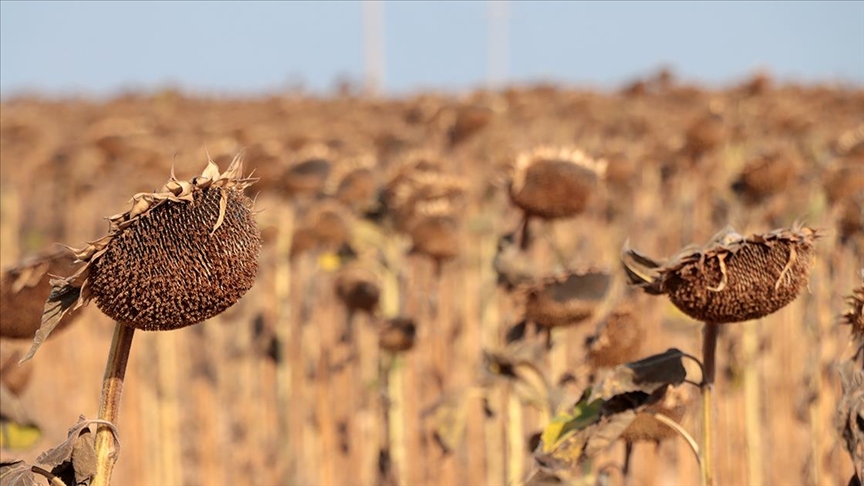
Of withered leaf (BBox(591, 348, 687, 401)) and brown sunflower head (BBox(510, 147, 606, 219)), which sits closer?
withered leaf (BBox(591, 348, 687, 401))

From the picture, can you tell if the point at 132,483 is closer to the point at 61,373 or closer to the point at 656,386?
the point at 61,373

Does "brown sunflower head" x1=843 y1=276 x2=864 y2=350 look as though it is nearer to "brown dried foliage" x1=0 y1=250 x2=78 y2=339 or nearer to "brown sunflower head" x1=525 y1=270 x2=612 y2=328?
"brown sunflower head" x1=525 y1=270 x2=612 y2=328

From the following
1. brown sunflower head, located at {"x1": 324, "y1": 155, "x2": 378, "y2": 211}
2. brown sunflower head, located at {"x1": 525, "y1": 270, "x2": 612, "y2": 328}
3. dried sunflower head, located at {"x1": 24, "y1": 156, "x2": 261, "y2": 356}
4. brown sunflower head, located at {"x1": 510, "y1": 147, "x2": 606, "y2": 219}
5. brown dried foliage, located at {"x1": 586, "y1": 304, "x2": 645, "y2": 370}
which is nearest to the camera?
dried sunflower head, located at {"x1": 24, "y1": 156, "x2": 261, "y2": 356}

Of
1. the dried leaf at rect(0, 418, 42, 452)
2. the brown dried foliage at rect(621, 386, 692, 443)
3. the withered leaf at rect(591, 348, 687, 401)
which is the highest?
the withered leaf at rect(591, 348, 687, 401)

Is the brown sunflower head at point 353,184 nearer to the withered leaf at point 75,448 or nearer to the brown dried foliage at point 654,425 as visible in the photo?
the brown dried foliage at point 654,425

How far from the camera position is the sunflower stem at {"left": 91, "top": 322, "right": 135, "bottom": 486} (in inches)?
70.7

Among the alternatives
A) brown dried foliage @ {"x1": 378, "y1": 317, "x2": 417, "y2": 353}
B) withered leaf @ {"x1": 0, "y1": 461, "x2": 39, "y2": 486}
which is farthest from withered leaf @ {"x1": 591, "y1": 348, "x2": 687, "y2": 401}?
brown dried foliage @ {"x1": 378, "y1": 317, "x2": 417, "y2": 353}

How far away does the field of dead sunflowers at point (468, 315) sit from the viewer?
2.62 meters

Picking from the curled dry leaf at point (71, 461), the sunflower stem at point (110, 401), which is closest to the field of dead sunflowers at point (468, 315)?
the sunflower stem at point (110, 401)

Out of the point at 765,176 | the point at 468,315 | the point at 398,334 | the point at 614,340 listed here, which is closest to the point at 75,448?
the point at 614,340

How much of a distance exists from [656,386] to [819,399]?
9.57ft

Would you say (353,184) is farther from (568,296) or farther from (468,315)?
(568,296)

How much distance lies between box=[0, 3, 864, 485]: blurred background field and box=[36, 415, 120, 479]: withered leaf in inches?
50.8

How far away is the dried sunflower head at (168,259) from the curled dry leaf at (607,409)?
86 cm
